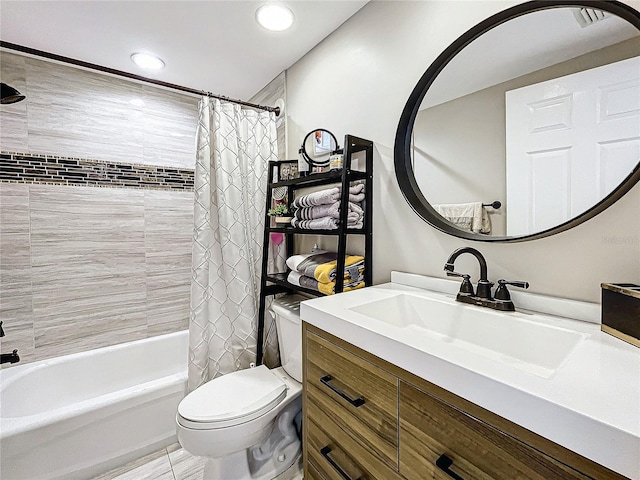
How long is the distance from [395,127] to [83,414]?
204 centimetres

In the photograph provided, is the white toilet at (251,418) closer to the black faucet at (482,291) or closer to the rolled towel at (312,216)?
the rolled towel at (312,216)

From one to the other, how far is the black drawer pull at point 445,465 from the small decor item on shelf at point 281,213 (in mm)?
1337

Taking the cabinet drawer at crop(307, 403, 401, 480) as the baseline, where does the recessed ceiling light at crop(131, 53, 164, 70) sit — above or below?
above

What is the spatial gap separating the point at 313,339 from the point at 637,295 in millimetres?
863

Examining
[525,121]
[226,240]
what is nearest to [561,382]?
[525,121]

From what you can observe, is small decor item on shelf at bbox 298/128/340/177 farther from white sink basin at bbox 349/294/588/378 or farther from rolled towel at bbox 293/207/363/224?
white sink basin at bbox 349/294/588/378

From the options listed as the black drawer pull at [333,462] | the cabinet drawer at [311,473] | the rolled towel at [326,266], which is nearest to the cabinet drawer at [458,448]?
the black drawer pull at [333,462]

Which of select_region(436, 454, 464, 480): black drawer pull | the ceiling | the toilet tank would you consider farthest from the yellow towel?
the ceiling

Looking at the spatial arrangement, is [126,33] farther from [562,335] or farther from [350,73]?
[562,335]

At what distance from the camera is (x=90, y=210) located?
210 cm

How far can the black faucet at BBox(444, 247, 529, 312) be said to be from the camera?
38.0 inches

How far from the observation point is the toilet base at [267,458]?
1.38m

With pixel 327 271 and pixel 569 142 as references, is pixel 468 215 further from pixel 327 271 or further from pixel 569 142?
pixel 327 271

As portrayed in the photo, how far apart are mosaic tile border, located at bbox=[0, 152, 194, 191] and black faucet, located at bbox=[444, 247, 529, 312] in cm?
223
